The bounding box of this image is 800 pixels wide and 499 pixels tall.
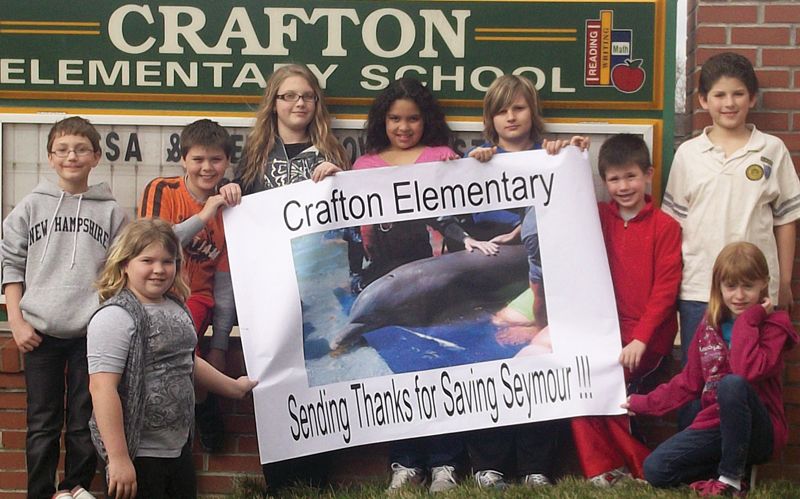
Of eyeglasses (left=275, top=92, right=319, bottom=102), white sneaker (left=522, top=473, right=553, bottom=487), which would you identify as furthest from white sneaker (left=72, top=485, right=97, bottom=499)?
eyeglasses (left=275, top=92, right=319, bottom=102)

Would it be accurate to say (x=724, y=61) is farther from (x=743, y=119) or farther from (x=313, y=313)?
(x=313, y=313)

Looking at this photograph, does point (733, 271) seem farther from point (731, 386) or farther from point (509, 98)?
point (509, 98)

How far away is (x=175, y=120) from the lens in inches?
224

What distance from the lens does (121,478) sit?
415 centimetres

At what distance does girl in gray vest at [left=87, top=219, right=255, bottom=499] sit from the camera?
420 centimetres

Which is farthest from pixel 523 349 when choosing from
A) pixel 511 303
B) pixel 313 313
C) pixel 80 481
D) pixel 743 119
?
pixel 80 481

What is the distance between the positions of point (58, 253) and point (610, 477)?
8.78ft

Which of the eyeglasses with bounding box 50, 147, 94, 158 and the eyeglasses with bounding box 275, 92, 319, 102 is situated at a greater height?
the eyeglasses with bounding box 275, 92, 319, 102

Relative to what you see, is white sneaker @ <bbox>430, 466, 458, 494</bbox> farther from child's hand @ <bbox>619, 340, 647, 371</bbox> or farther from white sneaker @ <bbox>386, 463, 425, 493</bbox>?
child's hand @ <bbox>619, 340, 647, 371</bbox>

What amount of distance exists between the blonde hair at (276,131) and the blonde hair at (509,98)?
731mm

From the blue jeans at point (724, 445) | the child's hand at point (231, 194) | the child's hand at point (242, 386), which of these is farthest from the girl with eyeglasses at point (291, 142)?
the blue jeans at point (724, 445)

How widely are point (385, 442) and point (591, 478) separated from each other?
98 cm

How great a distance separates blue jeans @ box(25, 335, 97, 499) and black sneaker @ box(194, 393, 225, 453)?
0.58 metres

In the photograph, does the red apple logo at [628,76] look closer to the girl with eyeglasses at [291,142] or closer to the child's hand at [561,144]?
the child's hand at [561,144]
